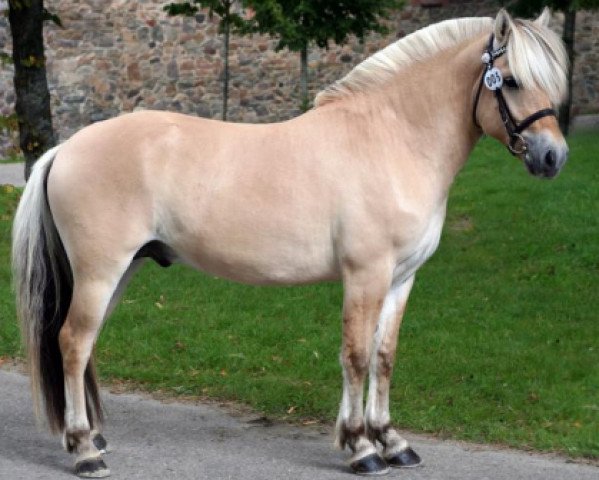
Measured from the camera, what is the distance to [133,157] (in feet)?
18.4

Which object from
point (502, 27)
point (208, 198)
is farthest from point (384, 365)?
point (502, 27)

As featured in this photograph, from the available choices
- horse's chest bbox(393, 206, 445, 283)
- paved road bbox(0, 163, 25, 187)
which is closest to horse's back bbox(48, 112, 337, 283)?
horse's chest bbox(393, 206, 445, 283)

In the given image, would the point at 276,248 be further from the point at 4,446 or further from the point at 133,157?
the point at 4,446

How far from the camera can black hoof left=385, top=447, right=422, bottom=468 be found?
18.6 feet

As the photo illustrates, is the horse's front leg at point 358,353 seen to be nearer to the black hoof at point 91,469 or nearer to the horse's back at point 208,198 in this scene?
the horse's back at point 208,198

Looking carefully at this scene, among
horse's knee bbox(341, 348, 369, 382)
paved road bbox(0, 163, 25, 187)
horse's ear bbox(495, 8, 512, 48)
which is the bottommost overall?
paved road bbox(0, 163, 25, 187)

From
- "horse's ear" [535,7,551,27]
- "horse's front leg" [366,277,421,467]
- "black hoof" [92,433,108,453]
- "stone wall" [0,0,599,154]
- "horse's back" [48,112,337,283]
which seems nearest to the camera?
"horse's ear" [535,7,551,27]

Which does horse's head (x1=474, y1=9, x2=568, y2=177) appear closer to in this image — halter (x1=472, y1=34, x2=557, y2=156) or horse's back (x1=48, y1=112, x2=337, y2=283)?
halter (x1=472, y1=34, x2=557, y2=156)

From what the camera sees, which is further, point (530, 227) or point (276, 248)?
point (530, 227)

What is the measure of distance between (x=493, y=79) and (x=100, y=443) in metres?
2.60

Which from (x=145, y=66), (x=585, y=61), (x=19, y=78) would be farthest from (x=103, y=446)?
(x=585, y=61)

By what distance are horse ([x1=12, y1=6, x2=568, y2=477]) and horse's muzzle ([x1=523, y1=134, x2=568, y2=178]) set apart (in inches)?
2.2

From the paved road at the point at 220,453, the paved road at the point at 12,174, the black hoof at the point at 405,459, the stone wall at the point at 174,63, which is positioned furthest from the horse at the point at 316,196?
the stone wall at the point at 174,63

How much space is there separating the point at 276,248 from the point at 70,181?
40.4 inches
